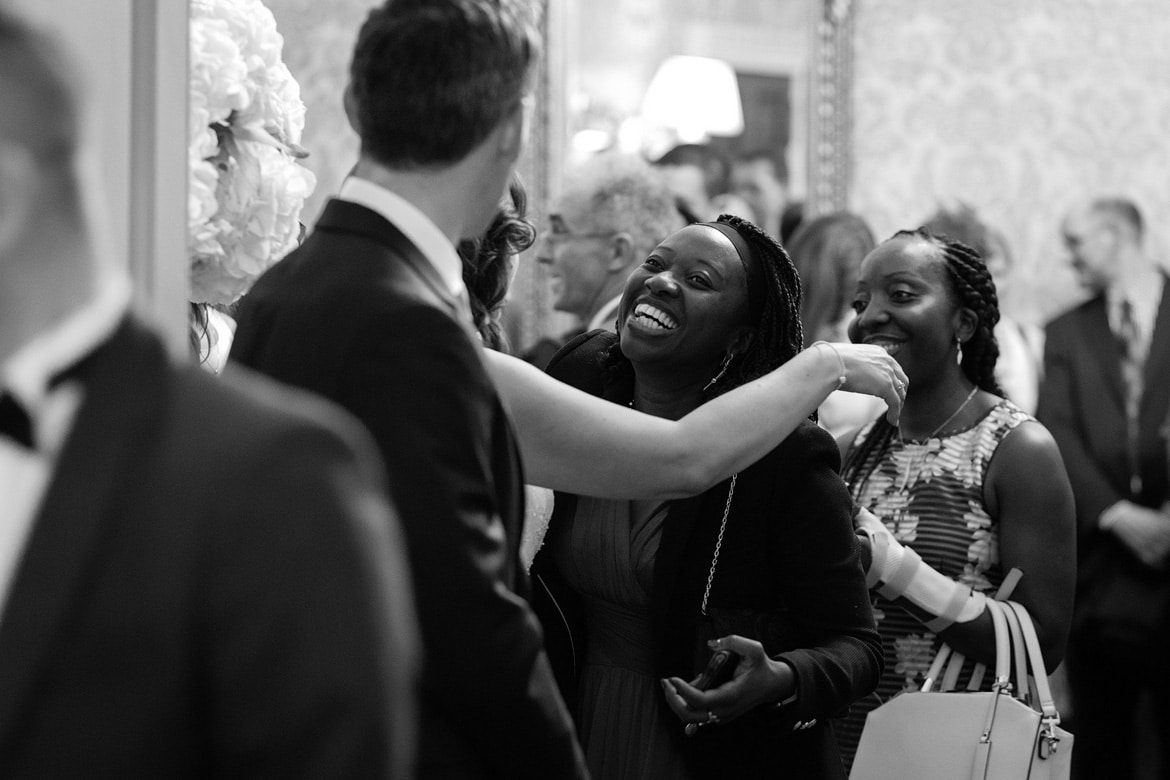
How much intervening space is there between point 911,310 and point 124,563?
2.49 metres

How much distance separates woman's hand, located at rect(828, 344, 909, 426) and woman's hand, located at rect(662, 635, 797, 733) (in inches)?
16.6

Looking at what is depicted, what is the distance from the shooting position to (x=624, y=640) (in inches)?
102

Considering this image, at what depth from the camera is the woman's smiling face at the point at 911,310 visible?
128 inches

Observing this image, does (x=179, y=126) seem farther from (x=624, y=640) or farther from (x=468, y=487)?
(x=624, y=640)

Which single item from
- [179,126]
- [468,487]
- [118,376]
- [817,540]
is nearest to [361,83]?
[179,126]

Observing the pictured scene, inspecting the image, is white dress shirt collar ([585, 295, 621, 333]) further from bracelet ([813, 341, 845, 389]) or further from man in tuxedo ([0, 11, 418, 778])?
man in tuxedo ([0, 11, 418, 778])

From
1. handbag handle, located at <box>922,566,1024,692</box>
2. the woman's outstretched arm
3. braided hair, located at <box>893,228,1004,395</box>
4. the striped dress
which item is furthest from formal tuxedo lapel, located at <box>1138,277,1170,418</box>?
the woman's outstretched arm

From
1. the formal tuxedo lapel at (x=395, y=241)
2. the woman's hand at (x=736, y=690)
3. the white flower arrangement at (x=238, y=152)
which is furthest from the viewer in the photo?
the woman's hand at (x=736, y=690)

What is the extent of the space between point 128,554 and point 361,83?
0.74 metres

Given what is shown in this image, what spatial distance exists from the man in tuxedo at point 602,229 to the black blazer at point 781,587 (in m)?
2.27

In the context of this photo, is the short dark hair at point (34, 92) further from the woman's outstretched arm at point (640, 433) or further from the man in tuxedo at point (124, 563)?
the woman's outstretched arm at point (640, 433)

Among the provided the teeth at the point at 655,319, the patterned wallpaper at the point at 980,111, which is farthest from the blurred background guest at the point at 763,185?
the teeth at the point at 655,319

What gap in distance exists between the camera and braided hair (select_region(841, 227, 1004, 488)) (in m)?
3.32

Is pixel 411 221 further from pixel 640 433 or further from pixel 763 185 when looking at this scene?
pixel 763 185
